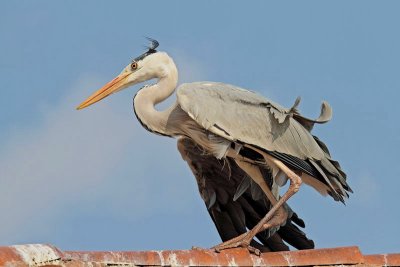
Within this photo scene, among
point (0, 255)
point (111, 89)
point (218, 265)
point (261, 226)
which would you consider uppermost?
point (111, 89)

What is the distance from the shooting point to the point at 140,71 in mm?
11062

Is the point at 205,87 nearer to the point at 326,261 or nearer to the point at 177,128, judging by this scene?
the point at 177,128

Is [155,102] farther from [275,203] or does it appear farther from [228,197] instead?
[275,203]

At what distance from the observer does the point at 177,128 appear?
10.3 m

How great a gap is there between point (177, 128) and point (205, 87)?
55cm

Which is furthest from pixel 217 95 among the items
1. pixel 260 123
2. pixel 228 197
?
pixel 228 197

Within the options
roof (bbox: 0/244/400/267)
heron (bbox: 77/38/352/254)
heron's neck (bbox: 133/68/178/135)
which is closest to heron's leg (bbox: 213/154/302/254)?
heron (bbox: 77/38/352/254)

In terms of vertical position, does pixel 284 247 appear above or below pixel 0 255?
above

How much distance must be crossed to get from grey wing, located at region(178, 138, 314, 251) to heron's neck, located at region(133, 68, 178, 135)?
9.8 inches

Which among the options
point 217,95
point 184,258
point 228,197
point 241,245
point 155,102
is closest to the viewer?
point 184,258

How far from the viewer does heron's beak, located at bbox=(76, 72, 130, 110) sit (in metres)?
11.1

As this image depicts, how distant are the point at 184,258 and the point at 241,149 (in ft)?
8.42

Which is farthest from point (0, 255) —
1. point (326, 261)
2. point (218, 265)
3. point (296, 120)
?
point (296, 120)

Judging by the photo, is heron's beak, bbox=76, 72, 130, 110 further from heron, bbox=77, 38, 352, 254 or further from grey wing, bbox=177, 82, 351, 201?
grey wing, bbox=177, 82, 351, 201
